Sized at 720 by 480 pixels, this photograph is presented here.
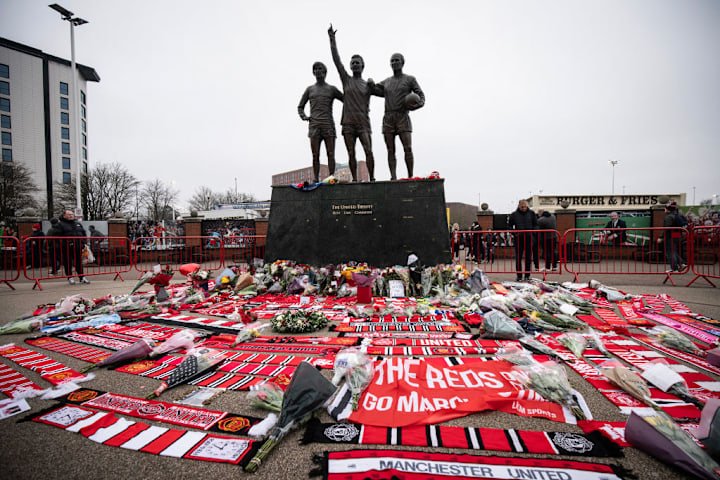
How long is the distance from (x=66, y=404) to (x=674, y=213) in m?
11.9

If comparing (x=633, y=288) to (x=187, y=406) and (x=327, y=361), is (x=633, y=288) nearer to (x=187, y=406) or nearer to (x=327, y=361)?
(x=327, y=361)

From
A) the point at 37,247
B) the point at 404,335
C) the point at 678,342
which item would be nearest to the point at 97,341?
the point at 404,335

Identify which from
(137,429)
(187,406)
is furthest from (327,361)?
(137,429)

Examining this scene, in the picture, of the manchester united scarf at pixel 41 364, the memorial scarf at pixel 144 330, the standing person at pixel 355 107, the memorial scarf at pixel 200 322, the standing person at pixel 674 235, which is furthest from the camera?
the standing person at pixel 674 235

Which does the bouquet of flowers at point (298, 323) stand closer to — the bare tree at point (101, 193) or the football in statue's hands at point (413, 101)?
the football in statue's hands at point (413, 101)

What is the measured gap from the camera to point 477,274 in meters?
5.76

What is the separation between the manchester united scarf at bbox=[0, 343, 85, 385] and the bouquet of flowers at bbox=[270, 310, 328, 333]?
6.04 ft

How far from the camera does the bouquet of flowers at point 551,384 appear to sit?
2070 millimetres

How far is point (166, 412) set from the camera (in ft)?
6.73

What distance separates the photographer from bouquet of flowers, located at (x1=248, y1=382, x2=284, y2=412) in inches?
81.0

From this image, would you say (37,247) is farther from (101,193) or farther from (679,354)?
(101,193)

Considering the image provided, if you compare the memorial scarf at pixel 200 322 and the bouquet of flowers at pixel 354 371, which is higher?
the bouquet of flowers at pixel 354 371

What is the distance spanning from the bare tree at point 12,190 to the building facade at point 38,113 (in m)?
13.9

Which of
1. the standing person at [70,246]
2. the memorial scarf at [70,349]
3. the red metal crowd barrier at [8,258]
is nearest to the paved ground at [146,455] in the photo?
the memorial scarf at [70,349]
